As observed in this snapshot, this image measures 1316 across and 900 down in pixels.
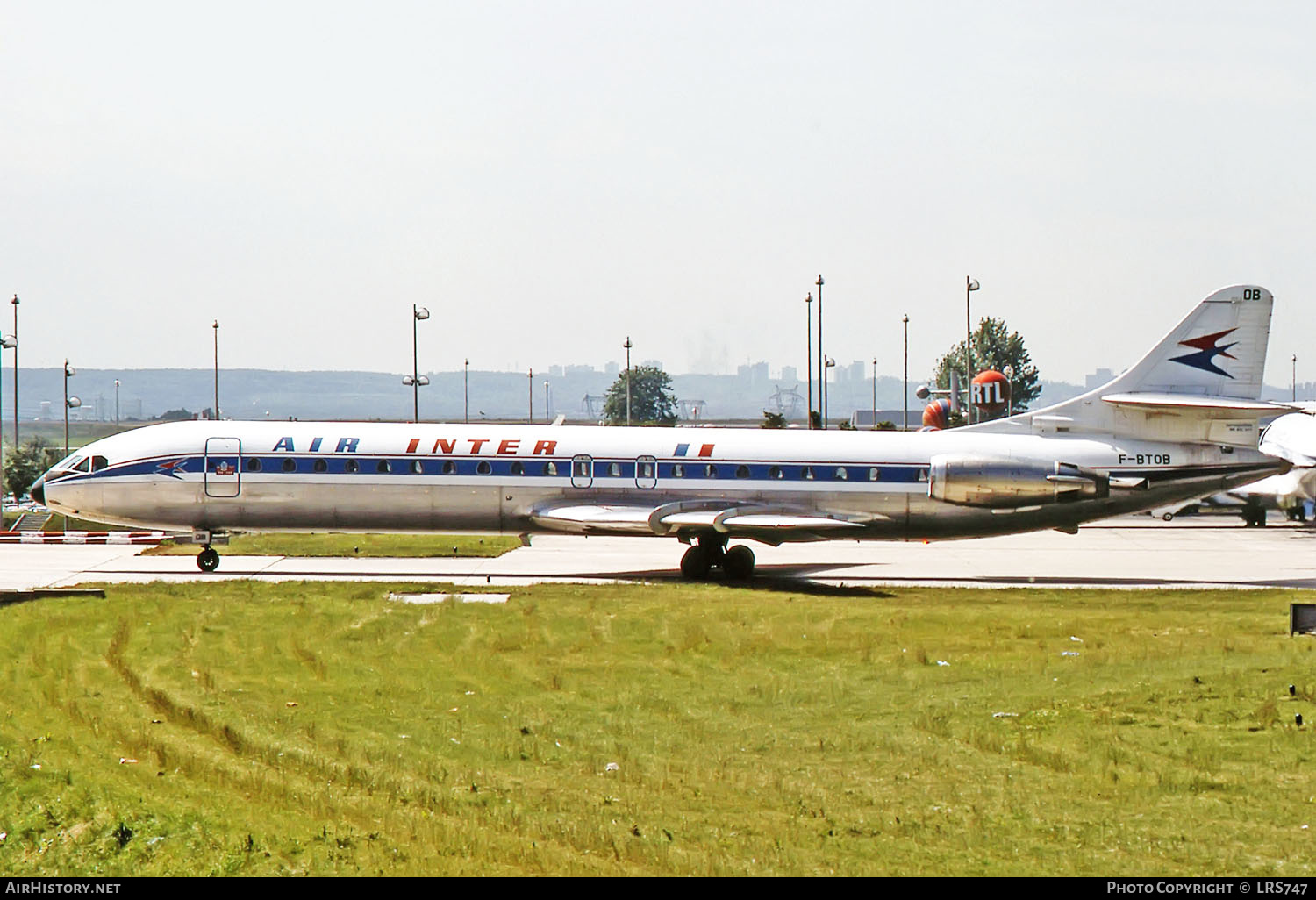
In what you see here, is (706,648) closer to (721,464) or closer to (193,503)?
(721,464)

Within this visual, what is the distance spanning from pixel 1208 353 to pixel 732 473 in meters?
10.8

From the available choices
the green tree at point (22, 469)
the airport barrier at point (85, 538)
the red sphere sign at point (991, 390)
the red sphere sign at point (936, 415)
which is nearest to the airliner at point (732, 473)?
the airport barrier at point (85, 538)

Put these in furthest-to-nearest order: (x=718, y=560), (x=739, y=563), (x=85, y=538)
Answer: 1. (x=85, y=538)
2. (x=718, y=560)
3. (x=739, y=563)

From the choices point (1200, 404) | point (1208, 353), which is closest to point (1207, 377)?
point (1208, 353)

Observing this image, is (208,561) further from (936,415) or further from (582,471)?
(936,415)

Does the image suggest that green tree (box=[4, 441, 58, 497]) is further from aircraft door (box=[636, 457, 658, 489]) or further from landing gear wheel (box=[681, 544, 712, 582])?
landing gear wheel (box=[681, 544, 712, 582])

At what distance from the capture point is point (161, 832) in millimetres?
10961

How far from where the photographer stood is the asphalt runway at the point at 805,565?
33.4 meters

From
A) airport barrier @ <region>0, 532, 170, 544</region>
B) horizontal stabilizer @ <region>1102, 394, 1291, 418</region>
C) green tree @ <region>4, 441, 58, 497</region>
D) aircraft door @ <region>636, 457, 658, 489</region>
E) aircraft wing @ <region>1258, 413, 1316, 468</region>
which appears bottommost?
airport barrier @ <region>0, 532, 170, 544</region>

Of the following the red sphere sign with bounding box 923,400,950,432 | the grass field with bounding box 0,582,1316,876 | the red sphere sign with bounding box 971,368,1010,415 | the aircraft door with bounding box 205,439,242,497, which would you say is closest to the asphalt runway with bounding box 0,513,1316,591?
the aircraft door with bounding box 205,439,242,497

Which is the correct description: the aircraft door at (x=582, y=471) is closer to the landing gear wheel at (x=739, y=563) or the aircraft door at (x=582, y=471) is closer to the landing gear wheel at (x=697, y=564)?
the landing gear wheel at (x=697, y=564)

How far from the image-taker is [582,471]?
108ft

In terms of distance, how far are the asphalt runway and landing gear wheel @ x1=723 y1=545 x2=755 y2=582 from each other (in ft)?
1.80

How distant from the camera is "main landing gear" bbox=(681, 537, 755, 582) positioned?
33125 mm
